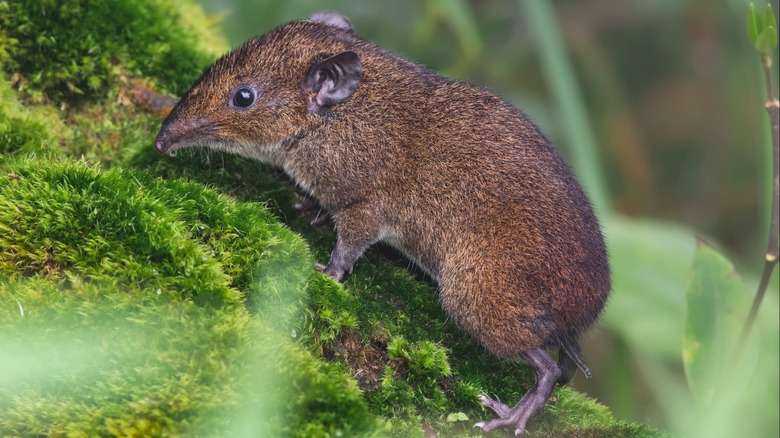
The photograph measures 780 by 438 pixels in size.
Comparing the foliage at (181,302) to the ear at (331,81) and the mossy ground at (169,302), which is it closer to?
the mossy ground at (169,302)

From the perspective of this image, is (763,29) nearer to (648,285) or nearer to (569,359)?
(569,359)

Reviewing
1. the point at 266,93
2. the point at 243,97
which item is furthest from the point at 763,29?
the point at 243,97

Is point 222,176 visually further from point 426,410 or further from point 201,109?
point 426,410

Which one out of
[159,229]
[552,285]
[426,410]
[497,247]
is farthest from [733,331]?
[159,229]

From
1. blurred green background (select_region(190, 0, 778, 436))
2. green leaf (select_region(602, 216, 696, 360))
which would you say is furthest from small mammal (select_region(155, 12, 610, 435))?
blurred green background (select_region(190, 0, 778, 436))

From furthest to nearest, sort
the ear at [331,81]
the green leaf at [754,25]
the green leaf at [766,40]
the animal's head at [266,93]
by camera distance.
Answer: the animal's head at [266,93] < the ear at [331,81] < the green leaf at [754,25] < the green leaf at [766,40]

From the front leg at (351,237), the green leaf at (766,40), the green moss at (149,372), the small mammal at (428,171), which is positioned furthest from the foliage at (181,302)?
the green leaf at (766,40)
